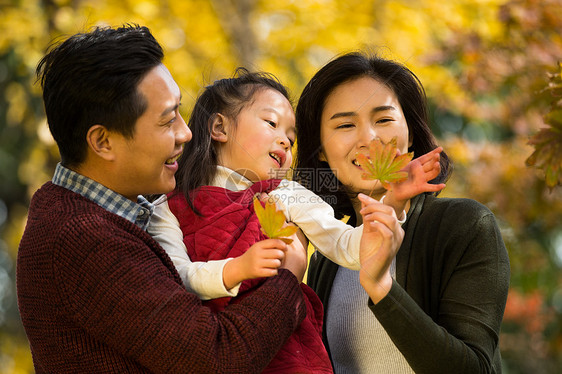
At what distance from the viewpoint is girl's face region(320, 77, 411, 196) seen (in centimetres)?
215

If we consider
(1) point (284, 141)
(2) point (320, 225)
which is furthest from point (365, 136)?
(2) point (320, 225)

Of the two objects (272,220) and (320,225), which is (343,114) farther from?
(272,220)

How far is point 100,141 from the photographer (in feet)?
5.51

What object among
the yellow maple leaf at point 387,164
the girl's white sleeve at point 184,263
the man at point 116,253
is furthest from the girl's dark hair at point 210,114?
the yellow maple leaf at point 387,164

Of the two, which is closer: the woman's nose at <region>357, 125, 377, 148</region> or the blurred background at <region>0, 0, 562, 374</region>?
the woman's nose at <region>357, 125, 377, 148</region>

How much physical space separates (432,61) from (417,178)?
3.35 meters

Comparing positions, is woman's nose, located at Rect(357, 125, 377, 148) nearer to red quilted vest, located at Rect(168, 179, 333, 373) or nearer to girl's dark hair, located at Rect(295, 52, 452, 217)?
girl's dark hair, located at Rect(295, 52, 452, 217)

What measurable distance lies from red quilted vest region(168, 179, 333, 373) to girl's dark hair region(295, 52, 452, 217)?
0.46 m

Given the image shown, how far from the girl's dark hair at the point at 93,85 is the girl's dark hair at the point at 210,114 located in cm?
41

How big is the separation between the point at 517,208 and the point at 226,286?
356cm

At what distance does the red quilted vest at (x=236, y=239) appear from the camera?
1.76 meters

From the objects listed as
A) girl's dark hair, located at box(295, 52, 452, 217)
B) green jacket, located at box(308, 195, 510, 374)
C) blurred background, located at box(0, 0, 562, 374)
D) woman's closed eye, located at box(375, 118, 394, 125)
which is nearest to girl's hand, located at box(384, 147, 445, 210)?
green jacket, located at box(308, 195, 510, 374)

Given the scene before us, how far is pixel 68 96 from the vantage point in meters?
1.64

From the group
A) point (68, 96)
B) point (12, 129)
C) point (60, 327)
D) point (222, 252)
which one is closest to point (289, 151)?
point (222, 252)
